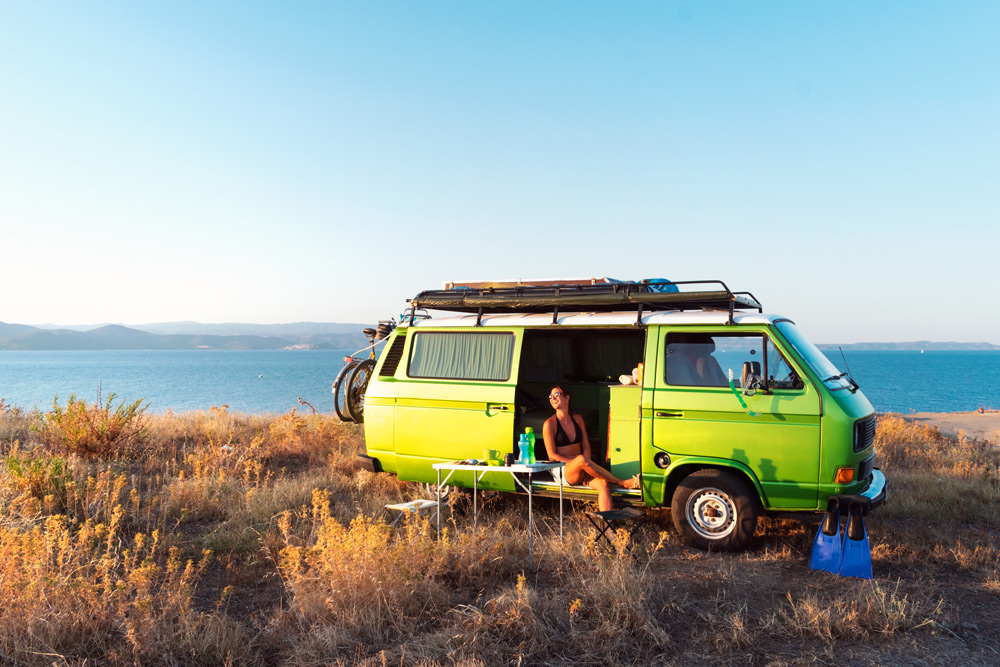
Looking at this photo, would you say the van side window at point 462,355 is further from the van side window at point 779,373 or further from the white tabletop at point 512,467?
the van side window at point 779,373

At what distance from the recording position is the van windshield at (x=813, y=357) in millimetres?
6164

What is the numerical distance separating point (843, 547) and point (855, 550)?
0.10 meters

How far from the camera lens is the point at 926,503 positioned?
25.9 ft

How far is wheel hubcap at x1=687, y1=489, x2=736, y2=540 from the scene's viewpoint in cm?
634

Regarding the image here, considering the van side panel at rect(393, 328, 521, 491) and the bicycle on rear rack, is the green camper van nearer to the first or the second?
the van side panel at rect(393, 328, 521, 491)

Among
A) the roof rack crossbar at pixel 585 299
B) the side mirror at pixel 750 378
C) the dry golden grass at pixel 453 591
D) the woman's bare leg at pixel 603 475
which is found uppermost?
the roof rack crossbar at pixel 585 299

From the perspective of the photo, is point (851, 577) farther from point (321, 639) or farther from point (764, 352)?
point (321, 639)

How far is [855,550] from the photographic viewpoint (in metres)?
5.58

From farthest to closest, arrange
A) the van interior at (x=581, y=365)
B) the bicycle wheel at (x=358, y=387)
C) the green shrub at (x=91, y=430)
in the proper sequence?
the green shrub at (x=91, y=430)
the bicycle wheel at (x=358, y=387)
the van interior at (x=581, y=365)

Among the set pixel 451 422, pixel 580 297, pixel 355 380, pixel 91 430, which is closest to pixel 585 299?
pixel 580 297

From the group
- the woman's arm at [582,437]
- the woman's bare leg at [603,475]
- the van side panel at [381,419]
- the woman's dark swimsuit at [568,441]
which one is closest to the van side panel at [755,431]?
the woman's bare leg at [603,475]

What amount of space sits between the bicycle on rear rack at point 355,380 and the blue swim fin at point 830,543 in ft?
19.0

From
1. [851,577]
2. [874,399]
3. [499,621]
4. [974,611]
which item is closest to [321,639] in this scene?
[499,621]

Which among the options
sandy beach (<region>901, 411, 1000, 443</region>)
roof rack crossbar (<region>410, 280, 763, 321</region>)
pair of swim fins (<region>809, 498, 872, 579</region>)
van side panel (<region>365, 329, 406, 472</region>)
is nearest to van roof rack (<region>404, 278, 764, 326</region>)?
roof rack crossbar (<region>410, 280, 763, 321</region>)
